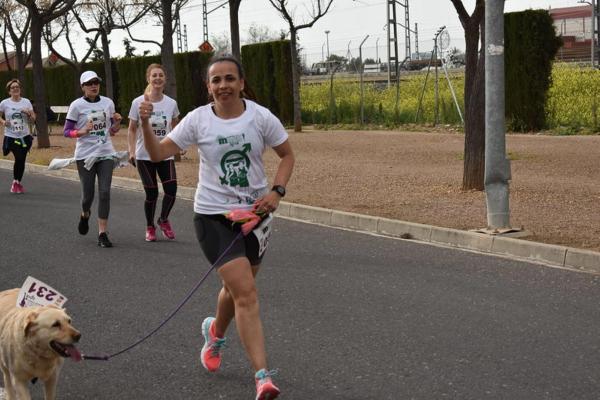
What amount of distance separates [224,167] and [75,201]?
32.9ft

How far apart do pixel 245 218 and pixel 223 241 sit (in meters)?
0.18

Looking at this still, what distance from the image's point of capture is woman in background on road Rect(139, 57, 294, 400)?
4.98 metres

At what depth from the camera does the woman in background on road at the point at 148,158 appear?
1016 centimetres

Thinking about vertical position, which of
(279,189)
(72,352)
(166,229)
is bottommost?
(166,229)

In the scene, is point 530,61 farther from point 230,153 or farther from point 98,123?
point 230,153

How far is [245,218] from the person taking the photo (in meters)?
4.94

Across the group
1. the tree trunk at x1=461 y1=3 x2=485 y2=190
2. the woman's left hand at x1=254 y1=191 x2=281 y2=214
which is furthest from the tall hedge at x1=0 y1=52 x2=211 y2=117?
the woman's left hand at x1=254 y1=191 x2=281 y2=214

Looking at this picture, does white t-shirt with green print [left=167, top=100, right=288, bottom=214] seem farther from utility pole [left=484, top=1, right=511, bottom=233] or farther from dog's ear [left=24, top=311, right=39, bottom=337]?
utility pole [left=484, top=1, right=511, bottom=233]

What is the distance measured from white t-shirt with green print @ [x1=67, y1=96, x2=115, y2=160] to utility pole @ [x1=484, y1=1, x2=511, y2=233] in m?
4.15

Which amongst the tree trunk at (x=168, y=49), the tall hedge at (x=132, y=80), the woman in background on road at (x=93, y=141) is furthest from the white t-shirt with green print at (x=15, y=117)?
the tall hedge at (x=132, y=80)

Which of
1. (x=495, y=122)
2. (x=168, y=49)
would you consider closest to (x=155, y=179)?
(x=495, y=122)

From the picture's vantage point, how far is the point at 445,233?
33.2 feet

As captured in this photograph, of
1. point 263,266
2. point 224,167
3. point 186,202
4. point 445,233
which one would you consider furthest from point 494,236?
point 186,202

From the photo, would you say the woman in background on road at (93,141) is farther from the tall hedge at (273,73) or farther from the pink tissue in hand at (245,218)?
the tall hedge at (273,73)
